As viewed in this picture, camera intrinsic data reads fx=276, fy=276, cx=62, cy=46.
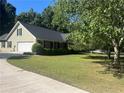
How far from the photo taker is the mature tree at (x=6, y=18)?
88.3 metres

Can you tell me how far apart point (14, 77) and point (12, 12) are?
80764 millimetres

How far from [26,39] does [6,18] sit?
43270 mm

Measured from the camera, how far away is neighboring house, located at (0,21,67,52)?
49000 millimetres

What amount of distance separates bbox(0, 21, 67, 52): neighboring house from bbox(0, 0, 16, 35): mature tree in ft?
109

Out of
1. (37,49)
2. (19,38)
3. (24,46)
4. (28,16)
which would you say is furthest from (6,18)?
(37,49)

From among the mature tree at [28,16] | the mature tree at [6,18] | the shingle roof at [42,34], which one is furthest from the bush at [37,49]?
the mature tree at [6,18]

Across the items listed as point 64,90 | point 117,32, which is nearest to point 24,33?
point 117,32

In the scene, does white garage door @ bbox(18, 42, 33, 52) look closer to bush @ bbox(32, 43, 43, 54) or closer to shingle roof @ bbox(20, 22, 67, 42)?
shingle roof @ bbox(20, 22, 67, 42)

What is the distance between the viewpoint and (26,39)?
49438 mm

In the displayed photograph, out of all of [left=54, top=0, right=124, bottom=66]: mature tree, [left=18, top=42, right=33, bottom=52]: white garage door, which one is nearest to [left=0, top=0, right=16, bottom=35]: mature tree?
[left=18, top=42, right=33, bottom=52]: white garage door

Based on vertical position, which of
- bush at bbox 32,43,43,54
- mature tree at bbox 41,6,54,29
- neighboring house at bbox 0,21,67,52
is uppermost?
mature tree at bbox 41,6,54,29

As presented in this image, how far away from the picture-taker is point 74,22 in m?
22.7

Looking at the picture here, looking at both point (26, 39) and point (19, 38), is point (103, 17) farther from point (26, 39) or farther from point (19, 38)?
point (19, 38)

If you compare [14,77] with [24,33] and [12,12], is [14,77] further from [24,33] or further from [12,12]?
[12,12]
